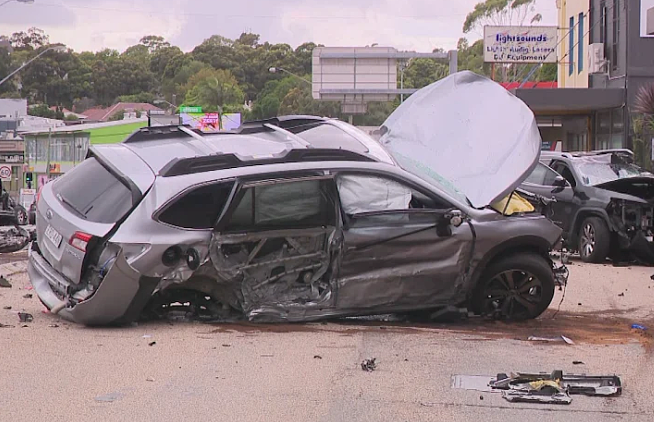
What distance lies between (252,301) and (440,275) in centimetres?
164

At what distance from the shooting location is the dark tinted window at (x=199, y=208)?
7.80 metres

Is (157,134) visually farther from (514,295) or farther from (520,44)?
(520,44)

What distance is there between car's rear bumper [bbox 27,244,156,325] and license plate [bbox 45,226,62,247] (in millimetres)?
256

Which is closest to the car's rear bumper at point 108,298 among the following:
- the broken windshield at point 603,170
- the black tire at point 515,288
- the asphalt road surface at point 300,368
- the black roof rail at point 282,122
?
the asphalt road surface at point 300,368

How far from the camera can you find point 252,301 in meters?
8.23

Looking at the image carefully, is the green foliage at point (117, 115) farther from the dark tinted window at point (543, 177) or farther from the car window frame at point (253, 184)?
the car window frame at point (253, 184)

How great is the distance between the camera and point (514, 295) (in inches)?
345

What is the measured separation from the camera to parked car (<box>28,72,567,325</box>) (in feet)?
25.5

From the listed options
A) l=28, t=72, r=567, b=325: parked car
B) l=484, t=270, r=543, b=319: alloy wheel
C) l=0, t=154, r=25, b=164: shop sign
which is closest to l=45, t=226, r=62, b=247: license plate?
l=28, t=72, r=567, b=325: parked car

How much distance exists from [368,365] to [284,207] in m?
1.84

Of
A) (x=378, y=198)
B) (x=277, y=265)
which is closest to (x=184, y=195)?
(x=277, y=265)

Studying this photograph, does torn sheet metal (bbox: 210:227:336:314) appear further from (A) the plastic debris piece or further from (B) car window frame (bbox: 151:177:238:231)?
(A) the plastic debris piece

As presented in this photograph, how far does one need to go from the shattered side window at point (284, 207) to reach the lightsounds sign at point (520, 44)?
3019 cm

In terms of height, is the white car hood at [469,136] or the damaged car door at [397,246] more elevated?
the white car hood at [469,136]
